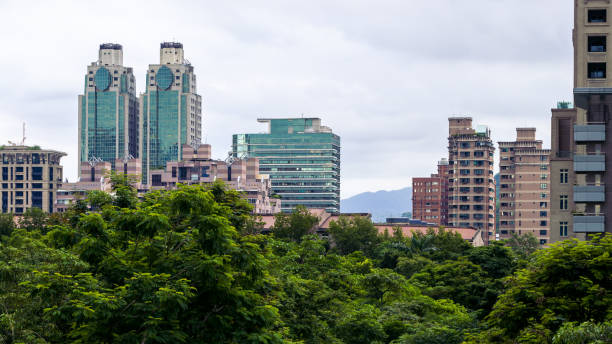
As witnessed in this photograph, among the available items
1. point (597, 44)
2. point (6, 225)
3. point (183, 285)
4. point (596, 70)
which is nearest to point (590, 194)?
point (596, 70)

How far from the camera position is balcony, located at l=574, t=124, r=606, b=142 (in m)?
73.9

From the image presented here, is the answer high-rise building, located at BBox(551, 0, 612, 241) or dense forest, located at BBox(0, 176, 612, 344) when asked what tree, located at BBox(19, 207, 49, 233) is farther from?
dense forest, located at BBox(0, 176, 612, 344)

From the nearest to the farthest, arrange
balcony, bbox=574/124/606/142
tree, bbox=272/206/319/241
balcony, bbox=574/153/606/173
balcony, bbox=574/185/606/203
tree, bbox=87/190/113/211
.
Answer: tree, bbox=87/190/113/211
balcony, bbox=574/124/606/142
balcony, bbox=574/153/606/173
balcony, bbox=574/185/606/203
tree, bbox=272/206/319/241

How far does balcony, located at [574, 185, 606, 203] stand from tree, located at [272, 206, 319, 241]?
202ft

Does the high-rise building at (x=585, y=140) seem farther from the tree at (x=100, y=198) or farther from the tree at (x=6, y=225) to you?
the tree at (x=6, y=225)

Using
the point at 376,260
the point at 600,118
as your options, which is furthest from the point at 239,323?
the point at 376,260

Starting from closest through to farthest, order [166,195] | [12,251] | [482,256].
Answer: [166,195] → [12,251] → [482,256]

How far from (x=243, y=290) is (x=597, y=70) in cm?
6283

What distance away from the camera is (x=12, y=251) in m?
54.6

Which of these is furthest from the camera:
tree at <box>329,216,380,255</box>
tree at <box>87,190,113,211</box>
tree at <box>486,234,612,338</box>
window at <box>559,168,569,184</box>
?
tree at <box>329,216,380,255</box>

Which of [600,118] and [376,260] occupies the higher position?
[600,118]

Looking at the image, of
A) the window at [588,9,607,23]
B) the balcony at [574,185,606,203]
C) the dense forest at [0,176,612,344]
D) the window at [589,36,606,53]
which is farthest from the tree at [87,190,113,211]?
the window at [588,9,607,23]

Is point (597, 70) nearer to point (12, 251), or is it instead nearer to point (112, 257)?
point (12, 251)

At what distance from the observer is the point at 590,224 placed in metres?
74.8
